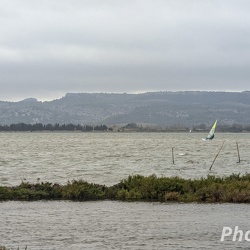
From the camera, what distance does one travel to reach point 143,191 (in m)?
28.6

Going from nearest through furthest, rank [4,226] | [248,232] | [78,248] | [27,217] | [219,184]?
1. [78,248]
2. [248,232]
3. [4,226]
4. [27,217]
5. [219,184]

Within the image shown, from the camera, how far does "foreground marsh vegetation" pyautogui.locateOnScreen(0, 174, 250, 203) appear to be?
91.1 ft

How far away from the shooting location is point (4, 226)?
2100cm

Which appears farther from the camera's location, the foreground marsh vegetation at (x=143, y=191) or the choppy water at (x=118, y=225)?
the foreground marsh vegetation at (x=143, y=191)

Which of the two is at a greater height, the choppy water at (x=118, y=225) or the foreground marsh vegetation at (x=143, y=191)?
the foreground marsh vegetation at (x=143, y=191)

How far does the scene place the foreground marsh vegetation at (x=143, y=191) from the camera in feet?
91.1

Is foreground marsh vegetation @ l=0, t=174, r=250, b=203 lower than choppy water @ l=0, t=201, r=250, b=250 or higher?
higher

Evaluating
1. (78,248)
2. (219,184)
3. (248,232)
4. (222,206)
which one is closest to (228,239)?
(248,232)

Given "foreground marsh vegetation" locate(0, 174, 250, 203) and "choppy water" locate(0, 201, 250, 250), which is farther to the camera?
"foreground marsh vegetation" locate(0, 174, 250, 203)

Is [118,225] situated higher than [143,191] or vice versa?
[143,191]

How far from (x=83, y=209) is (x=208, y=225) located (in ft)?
19.8

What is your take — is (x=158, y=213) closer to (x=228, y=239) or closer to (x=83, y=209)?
(x=83, y=209)

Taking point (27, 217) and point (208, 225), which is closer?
point (208, 225)

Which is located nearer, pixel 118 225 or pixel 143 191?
pixel 118 225
